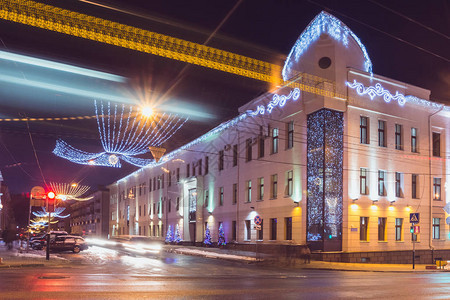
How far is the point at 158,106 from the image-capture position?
25078 millimetres

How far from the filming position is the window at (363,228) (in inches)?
1227

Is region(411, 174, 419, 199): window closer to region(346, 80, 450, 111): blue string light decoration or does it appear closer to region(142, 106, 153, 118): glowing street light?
region(346, 80, 450, 111): blue string light decoration

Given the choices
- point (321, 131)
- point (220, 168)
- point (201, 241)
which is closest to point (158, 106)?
point (321, 131)

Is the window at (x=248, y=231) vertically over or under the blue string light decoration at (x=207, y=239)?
over

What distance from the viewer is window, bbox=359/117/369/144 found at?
32.3m

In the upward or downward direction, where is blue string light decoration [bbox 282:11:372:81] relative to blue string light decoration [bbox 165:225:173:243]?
upward

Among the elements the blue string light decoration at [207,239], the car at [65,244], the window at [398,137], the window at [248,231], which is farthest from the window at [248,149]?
the car at [65,244]

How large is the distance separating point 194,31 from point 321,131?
49.9 ft

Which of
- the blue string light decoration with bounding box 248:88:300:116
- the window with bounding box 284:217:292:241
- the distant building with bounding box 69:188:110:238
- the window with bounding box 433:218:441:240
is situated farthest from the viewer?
the distant building with bounding box 69:188:110:238

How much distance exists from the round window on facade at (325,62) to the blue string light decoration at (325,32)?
1493 millimetres

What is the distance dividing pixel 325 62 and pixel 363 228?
11.3m

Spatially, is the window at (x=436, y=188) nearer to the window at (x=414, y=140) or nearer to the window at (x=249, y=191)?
the window at (x=414, y=140)

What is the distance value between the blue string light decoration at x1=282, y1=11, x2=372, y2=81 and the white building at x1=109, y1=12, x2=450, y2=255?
0.07m

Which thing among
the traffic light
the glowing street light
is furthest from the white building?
the traffic light
